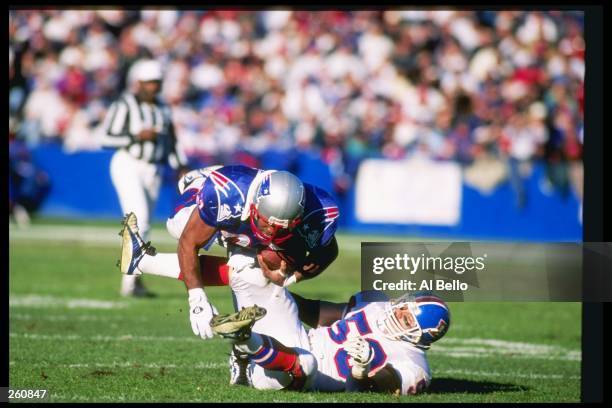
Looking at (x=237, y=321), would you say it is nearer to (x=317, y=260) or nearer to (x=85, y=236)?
(x=317, y=260)

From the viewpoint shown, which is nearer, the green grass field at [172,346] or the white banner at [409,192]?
the green grass field at [172,346]

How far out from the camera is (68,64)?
14.4m

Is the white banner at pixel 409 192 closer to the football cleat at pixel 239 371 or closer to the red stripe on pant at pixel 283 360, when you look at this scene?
the football cleat at pixel 239 371

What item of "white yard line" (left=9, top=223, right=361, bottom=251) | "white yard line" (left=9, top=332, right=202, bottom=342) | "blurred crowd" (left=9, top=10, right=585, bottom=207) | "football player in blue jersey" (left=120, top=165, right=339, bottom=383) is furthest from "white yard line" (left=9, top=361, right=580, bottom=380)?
"blurred crowd" (left=9, top=10, right=585, bottom=207)

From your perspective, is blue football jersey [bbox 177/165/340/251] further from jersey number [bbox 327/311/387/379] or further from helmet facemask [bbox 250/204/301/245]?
jersey number [bbox 327/311/387/379]

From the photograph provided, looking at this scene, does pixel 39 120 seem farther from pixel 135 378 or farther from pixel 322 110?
pixel 135 378

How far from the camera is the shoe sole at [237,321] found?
3.99 m

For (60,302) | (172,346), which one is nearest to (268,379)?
(172,346)

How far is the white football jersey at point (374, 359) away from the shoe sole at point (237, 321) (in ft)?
1.96

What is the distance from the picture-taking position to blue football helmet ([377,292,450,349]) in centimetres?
441

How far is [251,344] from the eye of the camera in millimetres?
4195

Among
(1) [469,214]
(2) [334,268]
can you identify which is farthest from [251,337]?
(1) [469,214]

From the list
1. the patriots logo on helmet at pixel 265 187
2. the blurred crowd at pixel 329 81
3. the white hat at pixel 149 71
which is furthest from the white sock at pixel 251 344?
the blurred crowd at pixel 329 81

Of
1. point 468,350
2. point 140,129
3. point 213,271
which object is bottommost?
point 468,350
